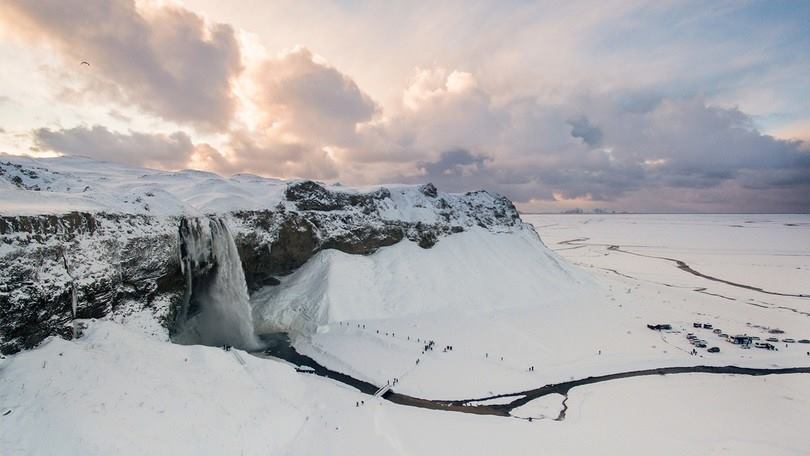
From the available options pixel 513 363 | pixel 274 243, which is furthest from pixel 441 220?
pixel 513 363

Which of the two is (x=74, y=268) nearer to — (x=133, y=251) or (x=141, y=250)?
(x=133, y=251)

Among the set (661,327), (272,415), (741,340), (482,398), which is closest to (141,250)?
(272,415)

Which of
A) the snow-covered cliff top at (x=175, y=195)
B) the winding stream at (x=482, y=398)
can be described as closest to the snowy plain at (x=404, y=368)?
the snow-covered cliff top at (x=175, y=195)

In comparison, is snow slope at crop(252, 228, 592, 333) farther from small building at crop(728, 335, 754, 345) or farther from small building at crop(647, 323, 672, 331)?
small building at crop(728, 335, 754, 345)

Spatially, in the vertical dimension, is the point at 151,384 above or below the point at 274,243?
below

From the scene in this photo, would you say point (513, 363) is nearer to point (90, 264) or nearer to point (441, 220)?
point (90, 264)

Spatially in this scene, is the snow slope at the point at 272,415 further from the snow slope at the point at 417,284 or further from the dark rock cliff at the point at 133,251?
the snow slope at the point at 417,284
